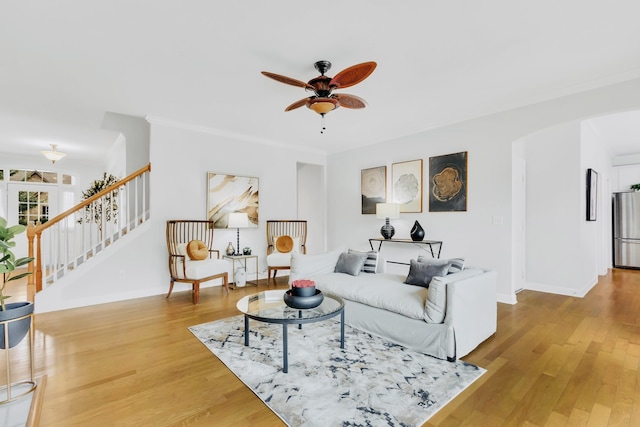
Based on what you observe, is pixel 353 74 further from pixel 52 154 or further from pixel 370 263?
pixel 52 154

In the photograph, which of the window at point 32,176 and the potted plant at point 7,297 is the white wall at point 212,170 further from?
the window at point 32,176

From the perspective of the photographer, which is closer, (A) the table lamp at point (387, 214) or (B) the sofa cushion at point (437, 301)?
(B) the sofa cushion at point (437, 301)

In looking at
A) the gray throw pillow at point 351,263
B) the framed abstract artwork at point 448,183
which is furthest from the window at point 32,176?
the framed abstract artwork at point 448,183

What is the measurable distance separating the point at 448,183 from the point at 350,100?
2477 millimetres

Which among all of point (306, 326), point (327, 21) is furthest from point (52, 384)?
point (327, 21)

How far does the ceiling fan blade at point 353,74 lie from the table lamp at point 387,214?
2.79 m

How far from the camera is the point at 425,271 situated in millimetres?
3102

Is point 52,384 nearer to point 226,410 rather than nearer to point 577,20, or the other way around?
point 226,410

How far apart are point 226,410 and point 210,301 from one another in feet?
8.50

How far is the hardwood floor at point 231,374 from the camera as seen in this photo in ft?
5.96

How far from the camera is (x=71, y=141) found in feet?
19.9

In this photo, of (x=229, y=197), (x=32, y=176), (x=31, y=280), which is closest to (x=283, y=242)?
(x=229, y=197)

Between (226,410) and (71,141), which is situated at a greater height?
(71,141)

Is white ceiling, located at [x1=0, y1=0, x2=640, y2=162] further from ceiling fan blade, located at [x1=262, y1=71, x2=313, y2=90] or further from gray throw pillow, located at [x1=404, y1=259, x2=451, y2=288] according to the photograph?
gray throw pillow, located at [x1=404, y1=259, x2=451, y2=288]
